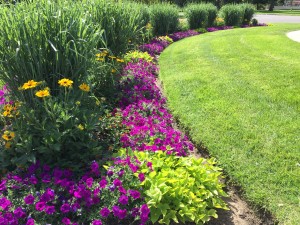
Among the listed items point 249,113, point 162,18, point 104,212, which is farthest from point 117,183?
point 162,18

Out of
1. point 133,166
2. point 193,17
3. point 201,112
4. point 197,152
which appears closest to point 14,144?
point 133,166

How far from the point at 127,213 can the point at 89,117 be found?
1036mm

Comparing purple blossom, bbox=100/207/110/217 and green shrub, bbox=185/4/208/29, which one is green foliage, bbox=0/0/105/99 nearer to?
purple blossom, bbox=100/207/110/217

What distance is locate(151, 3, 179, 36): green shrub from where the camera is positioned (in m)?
11.2

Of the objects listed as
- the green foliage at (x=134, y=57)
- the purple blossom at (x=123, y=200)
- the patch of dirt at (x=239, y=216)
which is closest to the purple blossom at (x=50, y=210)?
the purple blossom at (x=123, y=200)

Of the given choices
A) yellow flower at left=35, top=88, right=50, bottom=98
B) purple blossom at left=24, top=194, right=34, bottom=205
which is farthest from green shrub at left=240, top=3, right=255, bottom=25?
purple blossom at left=24, top=194, right=34, bottom=205

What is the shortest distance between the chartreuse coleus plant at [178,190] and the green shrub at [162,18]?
30.0 feet

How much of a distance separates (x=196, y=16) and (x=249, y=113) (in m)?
11.3

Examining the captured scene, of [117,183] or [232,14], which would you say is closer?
[117,183]

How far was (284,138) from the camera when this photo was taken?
370 centimetres

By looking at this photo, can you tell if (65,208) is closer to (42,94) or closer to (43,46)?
(42,94)

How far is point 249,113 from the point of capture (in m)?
4.38

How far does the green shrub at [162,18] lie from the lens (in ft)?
36.7

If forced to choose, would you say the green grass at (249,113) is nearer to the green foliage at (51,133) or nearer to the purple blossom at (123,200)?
the purple blossom at (123,200)
